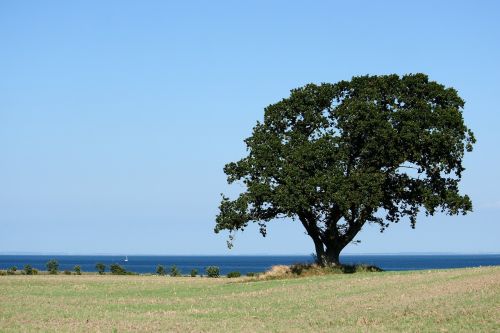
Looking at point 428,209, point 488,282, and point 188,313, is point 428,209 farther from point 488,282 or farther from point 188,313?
point 188,313

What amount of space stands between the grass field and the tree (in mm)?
5516

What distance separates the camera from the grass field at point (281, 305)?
26.1 metres

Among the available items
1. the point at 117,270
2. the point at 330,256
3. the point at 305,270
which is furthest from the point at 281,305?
the point at 117,270

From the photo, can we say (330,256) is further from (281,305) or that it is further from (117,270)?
(117,270)

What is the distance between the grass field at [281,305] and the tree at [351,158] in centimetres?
552

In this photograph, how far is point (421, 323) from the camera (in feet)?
83.8

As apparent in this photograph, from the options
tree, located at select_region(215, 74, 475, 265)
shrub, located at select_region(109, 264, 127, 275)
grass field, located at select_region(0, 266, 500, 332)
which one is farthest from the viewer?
shrub, located at select_region(109, 264, 127, 275)

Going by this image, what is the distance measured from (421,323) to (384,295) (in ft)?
32.7

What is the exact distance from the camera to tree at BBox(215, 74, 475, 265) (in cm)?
4919

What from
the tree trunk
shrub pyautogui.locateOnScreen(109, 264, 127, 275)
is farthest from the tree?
shrub pyautogui.locateOnScreen(109, 264, 127, 275)

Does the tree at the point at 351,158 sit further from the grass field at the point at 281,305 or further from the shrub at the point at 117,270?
the shrub at the point at 117,270

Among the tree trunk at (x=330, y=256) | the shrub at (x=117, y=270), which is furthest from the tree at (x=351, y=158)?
the shrub at (x=117, y=270)

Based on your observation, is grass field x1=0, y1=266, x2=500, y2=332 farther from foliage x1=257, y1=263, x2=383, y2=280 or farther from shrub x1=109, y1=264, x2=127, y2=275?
shrub x1=109, y1=264, x2=127, y2=275

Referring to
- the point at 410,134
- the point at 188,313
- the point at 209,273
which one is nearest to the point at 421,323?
the point at 188,313
